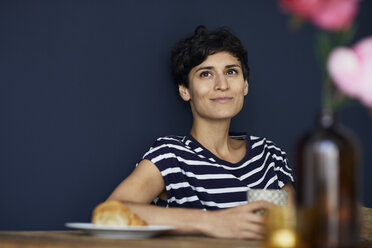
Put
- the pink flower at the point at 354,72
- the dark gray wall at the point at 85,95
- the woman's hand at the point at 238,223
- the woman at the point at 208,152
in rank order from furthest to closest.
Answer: the woman at the point at 208,152 < the dark gray wall at the point at 85,95 < the woman's hand at the point at 238,223 < the pink flower at the point at 354,72

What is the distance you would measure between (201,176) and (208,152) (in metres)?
0.11

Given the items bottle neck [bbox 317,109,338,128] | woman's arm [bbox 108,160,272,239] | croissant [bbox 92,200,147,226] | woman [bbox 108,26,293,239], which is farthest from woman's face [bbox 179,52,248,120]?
bottle neck [bbox 317,109,338,128]

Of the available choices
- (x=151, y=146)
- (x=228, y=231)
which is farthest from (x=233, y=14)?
(x=228, y=231)

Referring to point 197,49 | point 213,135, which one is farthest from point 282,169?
point 197,49

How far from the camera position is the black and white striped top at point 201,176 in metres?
1.63

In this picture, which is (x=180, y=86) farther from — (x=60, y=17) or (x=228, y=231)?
(x=228, y=231)

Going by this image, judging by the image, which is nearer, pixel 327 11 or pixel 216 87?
pixel 327 11

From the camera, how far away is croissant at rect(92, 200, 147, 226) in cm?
106

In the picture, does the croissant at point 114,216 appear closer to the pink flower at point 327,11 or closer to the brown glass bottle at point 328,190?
the brown glass bottle at point 328,190

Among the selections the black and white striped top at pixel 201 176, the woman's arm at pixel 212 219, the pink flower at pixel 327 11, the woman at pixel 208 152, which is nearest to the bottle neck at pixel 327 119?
the pink flower at pixel 327 11

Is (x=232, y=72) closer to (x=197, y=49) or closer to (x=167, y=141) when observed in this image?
(x=197, y=49)

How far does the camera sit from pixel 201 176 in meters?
1.67

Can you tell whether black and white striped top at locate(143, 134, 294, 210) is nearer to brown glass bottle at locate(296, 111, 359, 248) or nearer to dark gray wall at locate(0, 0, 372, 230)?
dark gray wall at locate(0, 0, 372, 230)

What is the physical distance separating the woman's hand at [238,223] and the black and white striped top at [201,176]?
411 mm
